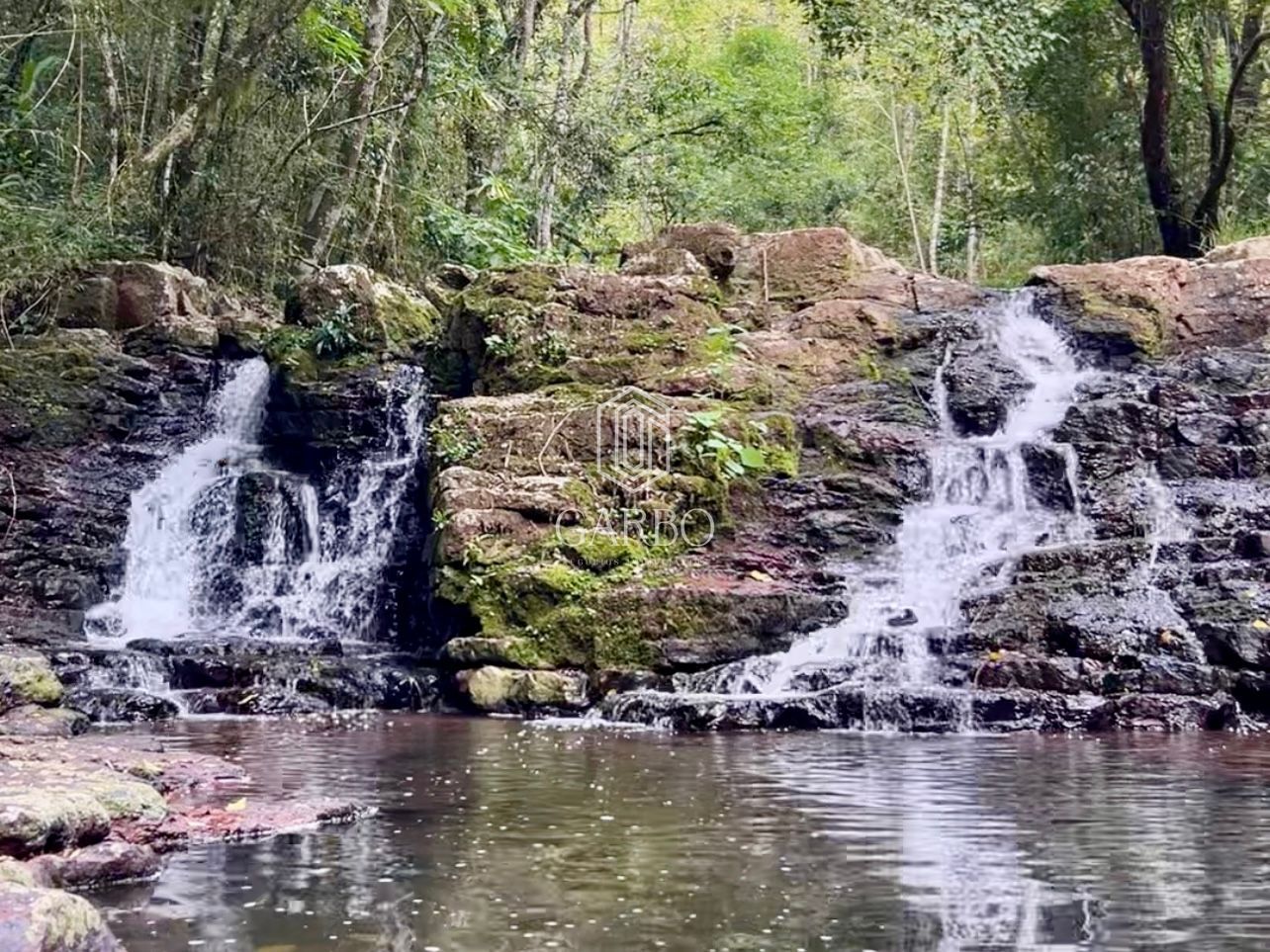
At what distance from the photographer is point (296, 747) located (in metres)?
10.1

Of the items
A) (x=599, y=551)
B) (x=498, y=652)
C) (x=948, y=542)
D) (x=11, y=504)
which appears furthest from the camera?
(x=11, y=504)

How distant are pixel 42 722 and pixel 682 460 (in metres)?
7.06

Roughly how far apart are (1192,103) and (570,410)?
1343 centimetres

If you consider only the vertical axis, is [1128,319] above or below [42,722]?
above

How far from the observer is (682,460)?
15.3 m

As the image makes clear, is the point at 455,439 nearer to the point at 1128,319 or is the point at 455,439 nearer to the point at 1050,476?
the point at 1050,476

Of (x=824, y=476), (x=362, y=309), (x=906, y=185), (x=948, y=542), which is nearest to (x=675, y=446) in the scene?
(x=824, y=476)

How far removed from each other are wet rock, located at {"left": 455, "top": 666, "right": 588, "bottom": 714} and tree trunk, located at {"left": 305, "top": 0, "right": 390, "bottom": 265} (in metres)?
10.1

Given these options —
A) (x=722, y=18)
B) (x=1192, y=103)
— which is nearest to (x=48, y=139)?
(x=1192, y=103)

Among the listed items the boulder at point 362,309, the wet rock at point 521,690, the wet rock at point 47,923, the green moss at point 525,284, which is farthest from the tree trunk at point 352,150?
the wet rock at point 47,923

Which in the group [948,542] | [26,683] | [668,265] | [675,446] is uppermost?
[668,265]

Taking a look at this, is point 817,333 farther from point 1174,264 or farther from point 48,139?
point 48,139

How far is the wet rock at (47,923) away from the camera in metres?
4.04

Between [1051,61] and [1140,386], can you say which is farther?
[1051,61]
